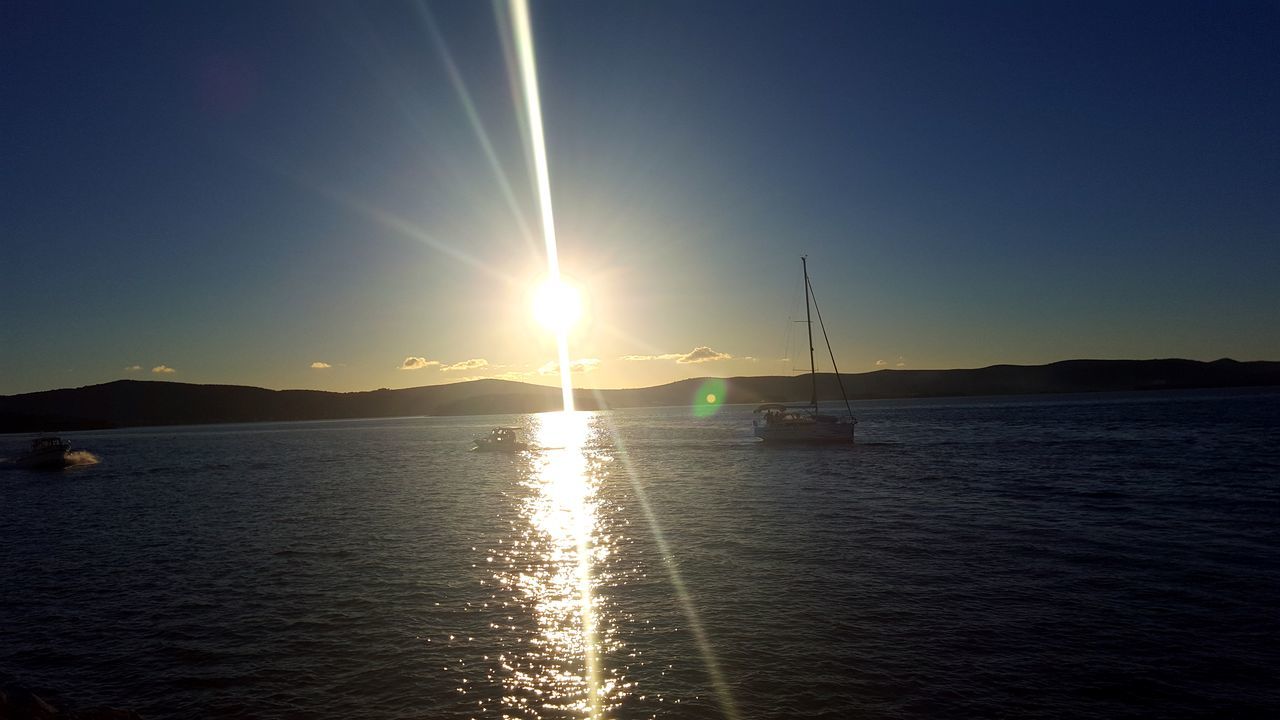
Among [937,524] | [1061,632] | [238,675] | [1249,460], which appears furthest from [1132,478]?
[238,675]

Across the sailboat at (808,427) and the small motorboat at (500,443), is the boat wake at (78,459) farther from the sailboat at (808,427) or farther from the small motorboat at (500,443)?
the sailboat at (808,427)

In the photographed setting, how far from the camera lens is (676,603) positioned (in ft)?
66.0

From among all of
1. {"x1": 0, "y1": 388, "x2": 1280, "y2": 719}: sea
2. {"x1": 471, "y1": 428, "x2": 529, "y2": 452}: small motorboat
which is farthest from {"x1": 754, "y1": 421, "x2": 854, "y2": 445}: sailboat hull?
{"x1": 471, "y1": 428, "x2": 529, "y2": 452}: small motorboat

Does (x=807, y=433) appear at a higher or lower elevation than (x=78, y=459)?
lower

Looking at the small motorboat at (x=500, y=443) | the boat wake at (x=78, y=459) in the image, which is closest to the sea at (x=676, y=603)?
the boat wake at (x=78, y=459)

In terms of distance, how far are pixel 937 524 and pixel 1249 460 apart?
1646 inches

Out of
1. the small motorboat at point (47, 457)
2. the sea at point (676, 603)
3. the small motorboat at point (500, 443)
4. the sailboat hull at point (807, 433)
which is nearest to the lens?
the sea at point (676, 603)

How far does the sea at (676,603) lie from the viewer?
13961 mm

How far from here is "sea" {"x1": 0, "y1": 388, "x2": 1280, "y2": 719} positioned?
13961 mm

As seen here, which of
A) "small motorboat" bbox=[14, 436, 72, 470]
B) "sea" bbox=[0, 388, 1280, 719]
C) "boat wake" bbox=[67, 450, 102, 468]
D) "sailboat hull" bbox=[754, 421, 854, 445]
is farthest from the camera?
"boat wake" bbox=[67, 450, 102, 468]

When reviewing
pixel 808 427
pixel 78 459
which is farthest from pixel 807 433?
pixel 78 459

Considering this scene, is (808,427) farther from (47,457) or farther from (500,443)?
(47,457)

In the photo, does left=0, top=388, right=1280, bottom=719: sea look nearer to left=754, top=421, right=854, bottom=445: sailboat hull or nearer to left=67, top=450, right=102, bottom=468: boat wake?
left=754, top=421, right=854, bottom=445: sailboat hull

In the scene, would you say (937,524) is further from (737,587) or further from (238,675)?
(238,675)
